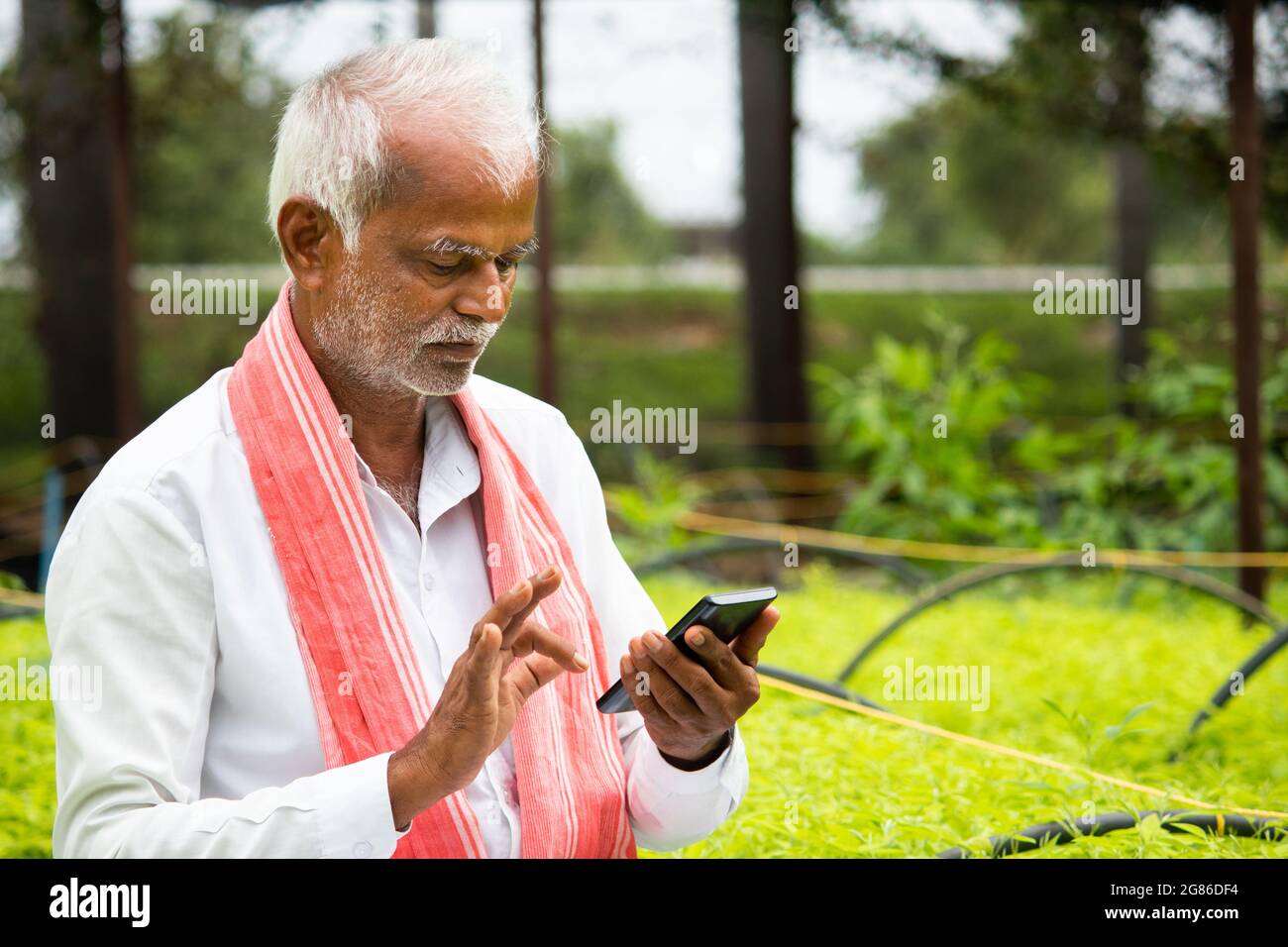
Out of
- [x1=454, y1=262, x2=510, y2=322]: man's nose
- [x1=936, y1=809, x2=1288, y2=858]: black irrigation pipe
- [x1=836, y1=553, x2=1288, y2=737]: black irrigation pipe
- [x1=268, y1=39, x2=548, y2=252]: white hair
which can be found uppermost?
[x1=268, y1=39, x2=548, y2=252]: white hair

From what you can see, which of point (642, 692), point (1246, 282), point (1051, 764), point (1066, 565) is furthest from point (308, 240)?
point (1246, 282)

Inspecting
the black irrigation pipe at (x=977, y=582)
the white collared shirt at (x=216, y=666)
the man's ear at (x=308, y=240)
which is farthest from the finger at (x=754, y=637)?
the black irrigation pipe at (x=977, y=582)

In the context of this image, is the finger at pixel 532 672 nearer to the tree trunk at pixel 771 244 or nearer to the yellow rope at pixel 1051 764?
the yellow rope at pixel 1051 764

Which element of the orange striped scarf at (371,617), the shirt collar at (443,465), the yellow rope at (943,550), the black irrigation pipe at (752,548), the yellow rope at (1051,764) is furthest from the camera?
the yellow rope at (943,550)

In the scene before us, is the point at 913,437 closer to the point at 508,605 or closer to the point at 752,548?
the point at 752,548

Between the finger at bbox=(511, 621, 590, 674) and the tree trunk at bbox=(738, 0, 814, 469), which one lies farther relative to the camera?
the tree trunk at bbox=(738, 0, 814, 469)

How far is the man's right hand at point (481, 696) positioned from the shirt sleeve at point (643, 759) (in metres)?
0.22

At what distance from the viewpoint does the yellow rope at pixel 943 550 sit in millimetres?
5356

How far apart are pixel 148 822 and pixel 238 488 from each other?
413mm

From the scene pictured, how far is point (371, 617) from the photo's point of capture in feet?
5.83

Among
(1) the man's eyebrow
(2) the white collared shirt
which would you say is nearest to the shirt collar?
(2) the white collared shirt

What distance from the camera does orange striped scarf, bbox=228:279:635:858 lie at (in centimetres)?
175

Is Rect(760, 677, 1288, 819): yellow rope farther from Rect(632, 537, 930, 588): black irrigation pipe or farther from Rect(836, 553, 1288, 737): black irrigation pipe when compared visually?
Rect(632, 537, 930, 588): black irrigation pipe

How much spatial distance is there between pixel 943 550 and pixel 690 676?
4888mm
